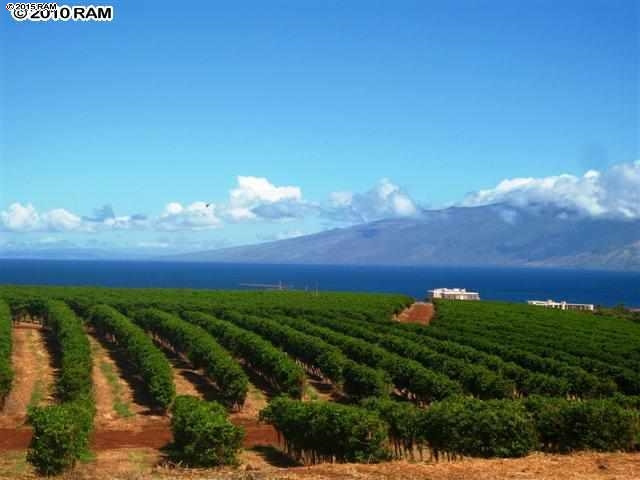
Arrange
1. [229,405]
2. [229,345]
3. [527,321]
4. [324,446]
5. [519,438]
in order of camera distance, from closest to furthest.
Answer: [519,438] → [324,446] → [229,405] → [229,345] → [527,321]

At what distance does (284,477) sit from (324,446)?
22.5 ft

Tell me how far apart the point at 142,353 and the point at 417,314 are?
5203cm

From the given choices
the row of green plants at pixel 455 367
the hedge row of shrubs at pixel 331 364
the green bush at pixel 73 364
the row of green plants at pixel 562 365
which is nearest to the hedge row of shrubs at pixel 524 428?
the row of green plants at pixel 455 367

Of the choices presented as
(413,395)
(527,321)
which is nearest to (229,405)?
(413,395)

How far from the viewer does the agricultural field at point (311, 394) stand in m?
25.9

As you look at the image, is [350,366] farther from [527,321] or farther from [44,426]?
[527,321]

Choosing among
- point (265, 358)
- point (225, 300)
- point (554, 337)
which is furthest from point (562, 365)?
point (225, 300)

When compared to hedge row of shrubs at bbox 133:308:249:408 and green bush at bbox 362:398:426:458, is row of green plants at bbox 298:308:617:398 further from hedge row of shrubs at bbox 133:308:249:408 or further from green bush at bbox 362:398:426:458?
green bush at bbox 362:398:426:458

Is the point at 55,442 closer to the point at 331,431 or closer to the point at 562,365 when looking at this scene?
the point at 331,431

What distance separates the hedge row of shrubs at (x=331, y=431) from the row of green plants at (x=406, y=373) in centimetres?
1295

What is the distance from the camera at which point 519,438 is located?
2528cm

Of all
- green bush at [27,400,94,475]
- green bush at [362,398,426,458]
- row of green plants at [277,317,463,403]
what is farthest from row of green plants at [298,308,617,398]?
green bush at [27,400,94,475]

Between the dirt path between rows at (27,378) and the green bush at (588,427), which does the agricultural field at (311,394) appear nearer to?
the green bush at (588,427)

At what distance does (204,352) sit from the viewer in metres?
48.7
